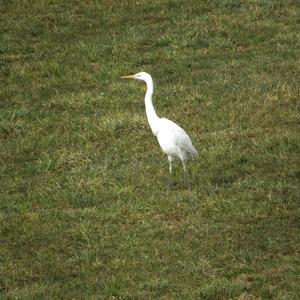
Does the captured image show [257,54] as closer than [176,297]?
No

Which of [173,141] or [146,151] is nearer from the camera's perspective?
[173,141]

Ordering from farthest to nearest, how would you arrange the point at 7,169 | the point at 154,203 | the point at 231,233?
the point at 7,169 → the point at 154,203 → the point at 231,233

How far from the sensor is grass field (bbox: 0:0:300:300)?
1158 cm

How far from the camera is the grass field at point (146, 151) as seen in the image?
1158 centimetres

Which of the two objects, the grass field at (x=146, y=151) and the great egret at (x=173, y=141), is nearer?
the grass field at (x=146, y=151)

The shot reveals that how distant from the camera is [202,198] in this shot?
44.3 ft

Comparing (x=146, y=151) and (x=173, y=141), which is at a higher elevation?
(x=173, y=141)

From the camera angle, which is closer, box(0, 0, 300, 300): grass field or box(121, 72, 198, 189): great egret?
box(0, 0, 300, 300): grass field

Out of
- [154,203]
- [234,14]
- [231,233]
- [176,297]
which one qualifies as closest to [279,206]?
[231,233]

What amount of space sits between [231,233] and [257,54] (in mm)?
9427

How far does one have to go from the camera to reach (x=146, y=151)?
52.6ft

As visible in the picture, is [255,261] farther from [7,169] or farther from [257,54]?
[257,54]

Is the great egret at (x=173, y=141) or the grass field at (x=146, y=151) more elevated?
the great egret at (x=173, y=141)

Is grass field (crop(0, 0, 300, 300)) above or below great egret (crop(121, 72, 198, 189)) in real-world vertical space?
below
